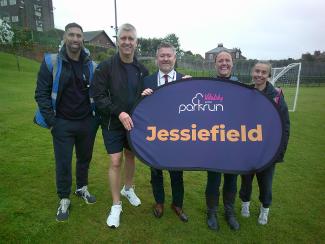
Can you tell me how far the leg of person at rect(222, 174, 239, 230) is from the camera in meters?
3.58

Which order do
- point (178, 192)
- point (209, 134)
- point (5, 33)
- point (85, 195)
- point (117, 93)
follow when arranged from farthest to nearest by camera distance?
1. point (5, 33)
2. point (85, 195)
3. point (178, 192)
4. point (117, 93)
5. point (209, 134)

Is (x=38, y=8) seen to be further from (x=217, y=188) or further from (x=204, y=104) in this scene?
(x=217, y=188)

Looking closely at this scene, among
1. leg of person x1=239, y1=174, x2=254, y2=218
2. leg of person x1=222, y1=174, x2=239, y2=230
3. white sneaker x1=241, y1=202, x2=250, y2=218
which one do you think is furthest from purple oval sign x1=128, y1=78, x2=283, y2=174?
white sneaker x1=241, y1=202, x2=250, y2=218

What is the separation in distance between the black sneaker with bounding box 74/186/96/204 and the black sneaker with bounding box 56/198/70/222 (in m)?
0.35

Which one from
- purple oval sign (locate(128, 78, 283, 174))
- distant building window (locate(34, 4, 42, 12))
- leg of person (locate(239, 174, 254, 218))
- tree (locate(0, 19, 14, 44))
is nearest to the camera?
purple oval sign (locate(128, 78, 283, 174))

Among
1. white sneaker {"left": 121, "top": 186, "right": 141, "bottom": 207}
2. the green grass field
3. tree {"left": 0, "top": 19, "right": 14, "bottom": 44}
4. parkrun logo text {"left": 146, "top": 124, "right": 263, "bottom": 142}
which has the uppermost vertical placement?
tree {"left": 0, "top": 19, "right": 14, "bottom": 44}

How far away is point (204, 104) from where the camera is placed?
323cm

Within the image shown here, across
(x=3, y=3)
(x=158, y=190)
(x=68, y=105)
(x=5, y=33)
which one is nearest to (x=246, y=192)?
(x=158, y=190)

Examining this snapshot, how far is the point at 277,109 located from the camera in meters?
3.12

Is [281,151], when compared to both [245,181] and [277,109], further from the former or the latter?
[245,181]

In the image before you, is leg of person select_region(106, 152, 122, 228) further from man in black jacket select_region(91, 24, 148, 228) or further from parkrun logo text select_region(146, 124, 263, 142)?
parkrun logo text select_region(146, 124, 263, 142)

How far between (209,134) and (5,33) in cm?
3180

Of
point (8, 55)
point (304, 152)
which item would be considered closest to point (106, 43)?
point (8, 55)

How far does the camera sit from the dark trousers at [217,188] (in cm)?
348
